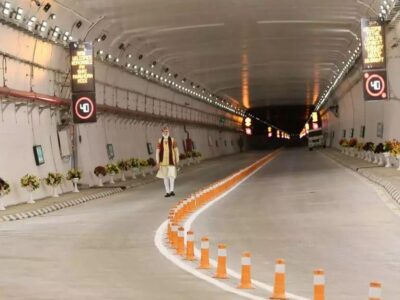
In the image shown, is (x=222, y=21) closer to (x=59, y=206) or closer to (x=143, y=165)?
(x=143, y=165)

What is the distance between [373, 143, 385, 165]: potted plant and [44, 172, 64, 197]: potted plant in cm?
1559

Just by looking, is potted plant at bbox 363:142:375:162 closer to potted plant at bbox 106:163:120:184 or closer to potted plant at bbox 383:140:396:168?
potted plant at bbox 383:140:396:168

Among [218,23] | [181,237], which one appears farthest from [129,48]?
[181,237]

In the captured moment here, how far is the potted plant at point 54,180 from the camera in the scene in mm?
30719

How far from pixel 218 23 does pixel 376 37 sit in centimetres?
1008

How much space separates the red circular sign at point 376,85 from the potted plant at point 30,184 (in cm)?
1400

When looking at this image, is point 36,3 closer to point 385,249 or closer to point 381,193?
point 381,193

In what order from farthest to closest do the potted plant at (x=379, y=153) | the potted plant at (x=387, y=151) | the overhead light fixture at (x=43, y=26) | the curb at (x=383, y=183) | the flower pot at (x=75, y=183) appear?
1. the potted plant at (x=379, y=153)
2. the potted plant at (x=387, y=151)
3. the flower pot at (x=75, y=183)
4. the overhead light fixture at (x=43, y=26)
5. the curb at (x=383, y=183)

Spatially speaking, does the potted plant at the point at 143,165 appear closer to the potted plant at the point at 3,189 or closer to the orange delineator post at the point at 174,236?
the potted plant at the point at 3,189

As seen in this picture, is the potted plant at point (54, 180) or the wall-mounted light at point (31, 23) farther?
the potted plant at point (54, 180)

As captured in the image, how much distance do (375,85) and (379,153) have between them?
7.75 meters

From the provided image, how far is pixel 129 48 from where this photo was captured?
45.4 m

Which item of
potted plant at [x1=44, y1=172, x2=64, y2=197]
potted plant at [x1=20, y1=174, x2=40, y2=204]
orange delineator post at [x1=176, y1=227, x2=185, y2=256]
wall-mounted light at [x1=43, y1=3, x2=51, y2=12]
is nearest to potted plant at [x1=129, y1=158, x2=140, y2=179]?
potted plant at [x1=44, y1=172, x2=64, y2=197]

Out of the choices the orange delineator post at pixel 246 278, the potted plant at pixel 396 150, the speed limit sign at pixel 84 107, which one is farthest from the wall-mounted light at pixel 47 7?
the orange delineator post at pixel 246 278
